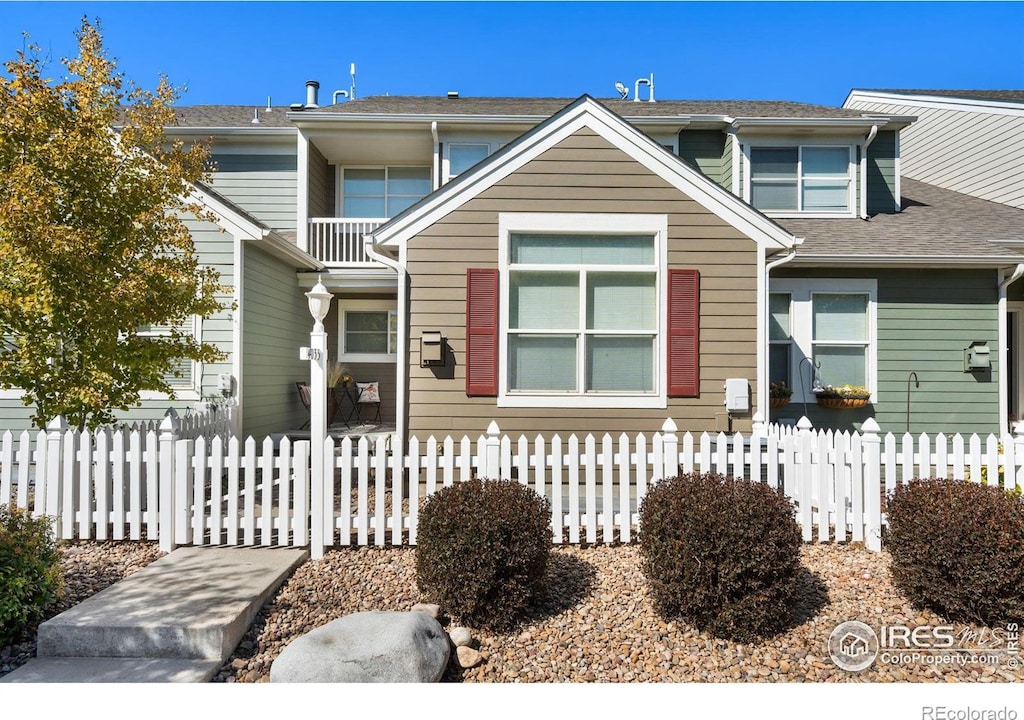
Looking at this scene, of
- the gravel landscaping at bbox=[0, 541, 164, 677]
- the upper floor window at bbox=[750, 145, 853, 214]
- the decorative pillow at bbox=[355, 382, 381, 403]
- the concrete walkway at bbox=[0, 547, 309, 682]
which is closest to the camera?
the concrete walkway at bbox=[0, 547, 309, 682]

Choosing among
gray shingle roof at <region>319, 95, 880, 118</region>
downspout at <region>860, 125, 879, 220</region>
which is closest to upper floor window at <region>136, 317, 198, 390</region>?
gray shingle roof at <region>319, 95, 880, 118</region>

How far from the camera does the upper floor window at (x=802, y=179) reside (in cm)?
991

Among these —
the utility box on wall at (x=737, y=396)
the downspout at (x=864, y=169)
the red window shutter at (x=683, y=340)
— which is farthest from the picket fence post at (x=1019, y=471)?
the downspout at (x=864, y=169)

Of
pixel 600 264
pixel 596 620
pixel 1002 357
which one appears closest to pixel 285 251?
pixel 600 264

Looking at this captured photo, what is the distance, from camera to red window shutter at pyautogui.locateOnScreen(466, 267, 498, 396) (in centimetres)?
643

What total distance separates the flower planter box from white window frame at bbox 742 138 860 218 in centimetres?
337

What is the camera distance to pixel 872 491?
4.80m

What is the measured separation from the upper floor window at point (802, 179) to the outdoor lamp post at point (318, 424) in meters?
7.96

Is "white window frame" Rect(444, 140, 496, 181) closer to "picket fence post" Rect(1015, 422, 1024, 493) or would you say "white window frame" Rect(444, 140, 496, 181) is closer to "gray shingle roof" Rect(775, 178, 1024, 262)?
"gray shingle roof" Rect(775, 178, 1024, 262)

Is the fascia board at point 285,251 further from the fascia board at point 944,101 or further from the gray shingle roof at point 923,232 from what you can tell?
the fascia board at point 944,101

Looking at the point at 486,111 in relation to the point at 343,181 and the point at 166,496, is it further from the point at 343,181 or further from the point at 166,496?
the point at 166,496

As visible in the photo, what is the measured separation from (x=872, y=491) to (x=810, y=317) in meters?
4.47

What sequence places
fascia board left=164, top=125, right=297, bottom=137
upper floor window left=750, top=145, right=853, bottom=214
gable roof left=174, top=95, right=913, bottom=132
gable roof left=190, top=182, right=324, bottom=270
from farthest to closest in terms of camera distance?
fascia board left=164, top=125, right=297, bottom=137 < gable roof left=174, top=95, right=913, bottom=132 < upper floor window left=750, top=145, right=853, bottom=214 < gable roof left=190, top=182, right=324, bottom=270
